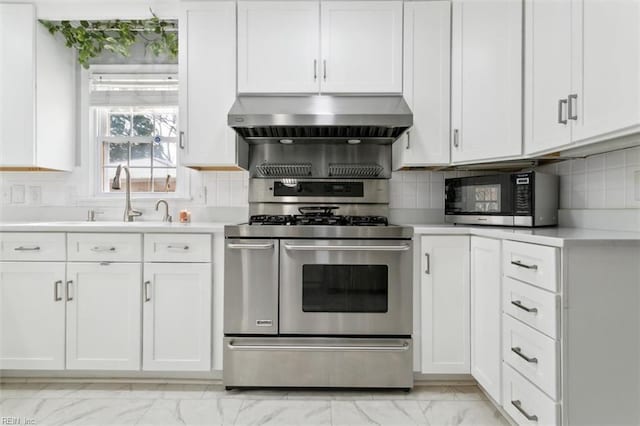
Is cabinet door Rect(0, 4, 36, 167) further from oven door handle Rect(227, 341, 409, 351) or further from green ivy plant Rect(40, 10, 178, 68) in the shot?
oven door handle Rect(227, 341, 409, 351)

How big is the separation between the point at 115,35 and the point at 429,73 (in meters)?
2.39

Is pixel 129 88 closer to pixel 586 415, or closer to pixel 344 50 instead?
pixel 344 50

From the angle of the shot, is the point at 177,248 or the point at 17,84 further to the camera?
the point at 17,84

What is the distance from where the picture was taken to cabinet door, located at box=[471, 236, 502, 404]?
1845 millimetres

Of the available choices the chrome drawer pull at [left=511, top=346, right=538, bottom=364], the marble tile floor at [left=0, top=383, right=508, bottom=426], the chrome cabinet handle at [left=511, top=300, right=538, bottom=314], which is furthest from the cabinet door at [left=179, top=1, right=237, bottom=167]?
the chrome drawer pull at [left=511, top=346, right=538, bottom=364]

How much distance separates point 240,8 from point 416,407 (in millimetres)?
2632

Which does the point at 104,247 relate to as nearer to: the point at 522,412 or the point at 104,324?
the point at 104,324

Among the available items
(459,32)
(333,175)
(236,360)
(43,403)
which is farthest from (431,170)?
(43,403)

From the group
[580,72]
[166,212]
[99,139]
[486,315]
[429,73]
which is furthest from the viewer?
[99,139]

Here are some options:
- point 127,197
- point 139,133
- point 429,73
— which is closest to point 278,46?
point 429,73

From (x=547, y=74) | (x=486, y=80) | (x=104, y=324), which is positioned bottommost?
(x=104, y=324)

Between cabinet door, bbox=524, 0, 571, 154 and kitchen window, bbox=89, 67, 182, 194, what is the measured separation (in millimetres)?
2433

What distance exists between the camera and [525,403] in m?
1.59

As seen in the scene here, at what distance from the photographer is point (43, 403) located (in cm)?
203
